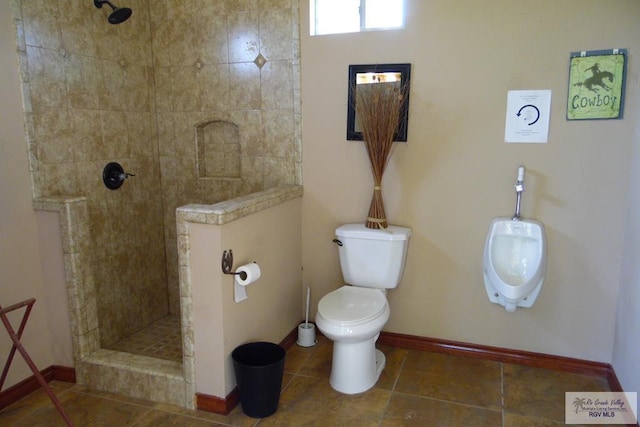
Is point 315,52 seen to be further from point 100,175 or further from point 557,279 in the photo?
point 557,279

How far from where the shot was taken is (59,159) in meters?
2.55

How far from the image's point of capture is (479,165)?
2.63 metres

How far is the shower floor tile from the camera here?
2826 millimetres

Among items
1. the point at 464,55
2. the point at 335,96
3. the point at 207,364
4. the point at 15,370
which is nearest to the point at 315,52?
the point at 335,96

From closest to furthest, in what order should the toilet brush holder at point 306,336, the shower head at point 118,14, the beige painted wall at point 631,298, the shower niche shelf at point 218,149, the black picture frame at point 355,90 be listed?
the beige painted wall at point 631,298, the shower head at point 118,14, the black picture frame at point 355,90, the toilet brush holder at point 306,336, the shower niche shelf at point 218,149

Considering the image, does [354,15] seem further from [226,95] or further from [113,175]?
[113,175]

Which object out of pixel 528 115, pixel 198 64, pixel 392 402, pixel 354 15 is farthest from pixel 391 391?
pixel 198 64

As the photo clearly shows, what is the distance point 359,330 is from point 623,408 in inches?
52.3

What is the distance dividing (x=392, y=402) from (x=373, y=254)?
2.64 feet

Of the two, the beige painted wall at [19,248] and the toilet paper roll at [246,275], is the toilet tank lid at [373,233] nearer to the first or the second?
the toilet paper roll at [246,275]

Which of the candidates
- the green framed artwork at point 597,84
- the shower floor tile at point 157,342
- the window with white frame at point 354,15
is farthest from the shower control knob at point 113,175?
the green framed artwork at point 597,84

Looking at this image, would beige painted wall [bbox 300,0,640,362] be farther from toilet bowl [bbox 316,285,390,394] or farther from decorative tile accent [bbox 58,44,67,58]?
decorative tile accent [bbox 58,44,67,58]

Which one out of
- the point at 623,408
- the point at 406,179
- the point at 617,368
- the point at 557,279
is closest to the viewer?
the point at 623,408

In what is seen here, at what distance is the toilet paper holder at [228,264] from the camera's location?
217 cm
